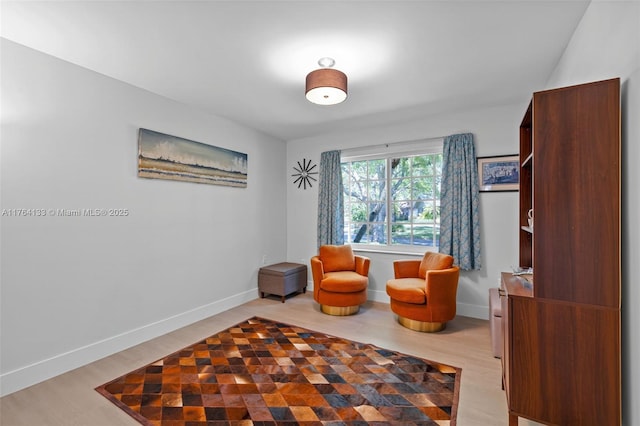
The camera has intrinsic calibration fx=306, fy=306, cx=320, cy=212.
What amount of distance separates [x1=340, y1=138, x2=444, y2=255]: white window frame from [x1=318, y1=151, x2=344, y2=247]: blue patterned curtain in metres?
0.20

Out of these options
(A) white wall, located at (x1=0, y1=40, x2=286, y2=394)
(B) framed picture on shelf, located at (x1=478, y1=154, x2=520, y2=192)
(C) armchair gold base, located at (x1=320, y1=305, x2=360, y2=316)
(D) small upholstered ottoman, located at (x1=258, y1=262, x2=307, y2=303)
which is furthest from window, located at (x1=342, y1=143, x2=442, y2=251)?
(A) white wall, located at (x1=0, y1=40, x2=286, y2=394)

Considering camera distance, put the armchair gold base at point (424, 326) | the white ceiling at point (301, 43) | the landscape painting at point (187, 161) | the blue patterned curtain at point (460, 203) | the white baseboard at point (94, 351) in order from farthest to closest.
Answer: the blue patterned curtain at point (460, 203)
the armchair gold base at point (424, 326)
the landscape painting at point (187, 161)
the white baseboard at point (94, 351)
the white ceiling at point (301, 43)

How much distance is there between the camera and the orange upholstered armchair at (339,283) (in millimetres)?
3736

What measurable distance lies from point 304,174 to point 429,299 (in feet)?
9.17

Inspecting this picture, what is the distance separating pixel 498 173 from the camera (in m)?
3.62

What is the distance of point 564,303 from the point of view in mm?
1523

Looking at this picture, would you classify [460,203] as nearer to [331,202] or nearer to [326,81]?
[331,202]

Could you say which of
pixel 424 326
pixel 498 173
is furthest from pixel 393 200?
pixel 424 326

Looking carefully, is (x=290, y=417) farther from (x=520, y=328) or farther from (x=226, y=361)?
(x=520, y=328)

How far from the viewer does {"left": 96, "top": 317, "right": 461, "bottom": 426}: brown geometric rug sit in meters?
1.92

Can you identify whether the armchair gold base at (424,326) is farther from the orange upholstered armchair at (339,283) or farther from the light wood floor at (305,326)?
the orange upholstered armchair at (339,283)

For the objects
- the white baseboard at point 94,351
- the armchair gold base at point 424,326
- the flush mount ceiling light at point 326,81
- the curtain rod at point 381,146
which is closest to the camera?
the white baseboard at point 94,351

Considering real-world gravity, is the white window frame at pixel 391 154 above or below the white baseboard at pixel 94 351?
above

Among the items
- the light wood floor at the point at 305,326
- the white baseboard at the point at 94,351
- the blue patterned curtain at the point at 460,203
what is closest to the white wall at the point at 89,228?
the white baseboard at the point at 94,351
